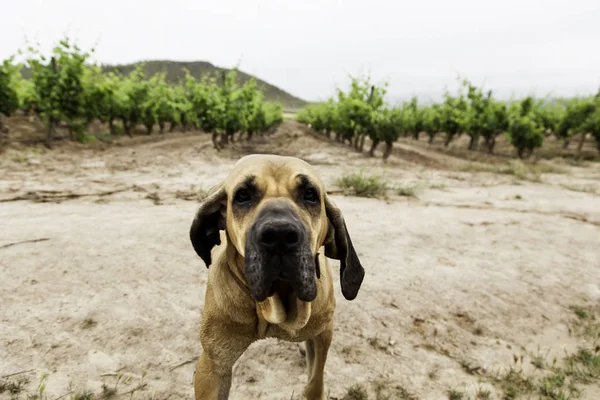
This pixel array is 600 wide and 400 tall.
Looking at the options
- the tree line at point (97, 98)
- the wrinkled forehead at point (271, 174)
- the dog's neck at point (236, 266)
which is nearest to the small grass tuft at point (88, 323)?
the dog's neck at point (236, 266)

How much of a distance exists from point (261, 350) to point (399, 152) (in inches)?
823

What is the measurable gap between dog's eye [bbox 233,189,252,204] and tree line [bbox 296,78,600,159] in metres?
16.9

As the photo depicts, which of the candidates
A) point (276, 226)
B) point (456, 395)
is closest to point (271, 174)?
point (276, 226)

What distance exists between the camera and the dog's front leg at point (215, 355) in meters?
1.89

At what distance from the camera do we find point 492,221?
22.9 feet

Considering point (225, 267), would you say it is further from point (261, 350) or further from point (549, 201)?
point (549, 201)

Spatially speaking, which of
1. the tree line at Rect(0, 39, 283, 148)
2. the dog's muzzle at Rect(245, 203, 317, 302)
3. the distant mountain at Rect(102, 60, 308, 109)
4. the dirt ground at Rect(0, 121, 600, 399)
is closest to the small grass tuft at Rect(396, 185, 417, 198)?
the dirt ground at Rect(0, 121, 600, 399)

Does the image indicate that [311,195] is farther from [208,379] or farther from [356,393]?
[356,393]

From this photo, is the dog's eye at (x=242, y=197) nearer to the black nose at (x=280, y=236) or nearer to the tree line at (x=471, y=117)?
the black nose at (x=280, y=236)

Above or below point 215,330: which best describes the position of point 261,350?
below

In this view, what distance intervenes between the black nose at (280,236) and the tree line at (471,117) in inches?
677

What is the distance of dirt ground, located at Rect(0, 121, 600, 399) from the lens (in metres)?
2.64

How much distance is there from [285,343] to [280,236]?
195 cm

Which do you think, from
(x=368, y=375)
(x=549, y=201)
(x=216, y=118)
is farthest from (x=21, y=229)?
(x=216, y=118)
